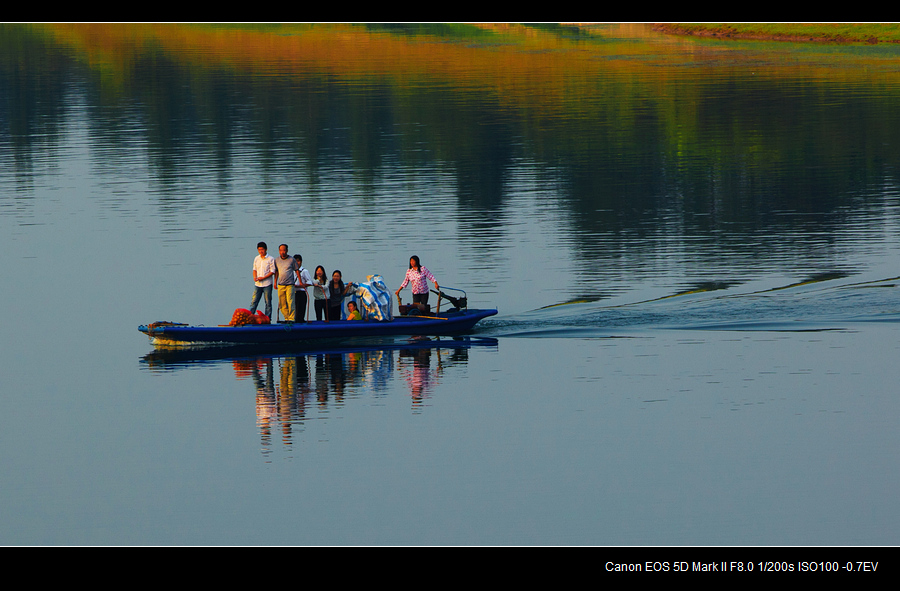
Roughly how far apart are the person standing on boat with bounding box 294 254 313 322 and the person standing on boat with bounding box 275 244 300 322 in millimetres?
84

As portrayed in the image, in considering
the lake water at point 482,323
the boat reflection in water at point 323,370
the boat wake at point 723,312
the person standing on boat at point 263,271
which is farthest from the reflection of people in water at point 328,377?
the boat wake at point 723,312

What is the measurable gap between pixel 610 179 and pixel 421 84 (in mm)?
31317

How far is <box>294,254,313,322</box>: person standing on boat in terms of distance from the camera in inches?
1227

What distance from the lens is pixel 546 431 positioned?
80.2 ft

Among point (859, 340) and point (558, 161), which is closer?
point (859, 340)

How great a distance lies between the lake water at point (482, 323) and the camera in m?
21.2

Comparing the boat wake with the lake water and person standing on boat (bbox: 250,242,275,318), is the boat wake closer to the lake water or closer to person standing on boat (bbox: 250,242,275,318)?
the lake water

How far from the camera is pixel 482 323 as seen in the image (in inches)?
1299

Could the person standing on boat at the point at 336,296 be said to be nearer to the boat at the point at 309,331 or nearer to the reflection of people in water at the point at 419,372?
the boat at the point at 309,331

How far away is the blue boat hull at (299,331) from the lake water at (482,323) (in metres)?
0.53

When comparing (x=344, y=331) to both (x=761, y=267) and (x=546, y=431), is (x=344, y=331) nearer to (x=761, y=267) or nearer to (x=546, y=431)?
(x=546, y=431)

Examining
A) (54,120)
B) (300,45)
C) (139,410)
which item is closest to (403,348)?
(139,410)

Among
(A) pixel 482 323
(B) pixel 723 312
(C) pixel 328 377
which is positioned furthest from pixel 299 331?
(B) pixel 723 312

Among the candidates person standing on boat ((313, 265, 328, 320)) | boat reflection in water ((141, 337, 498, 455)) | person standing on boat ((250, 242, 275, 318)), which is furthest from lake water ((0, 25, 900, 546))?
person standing on boat ((250, 242, 275, 318))
